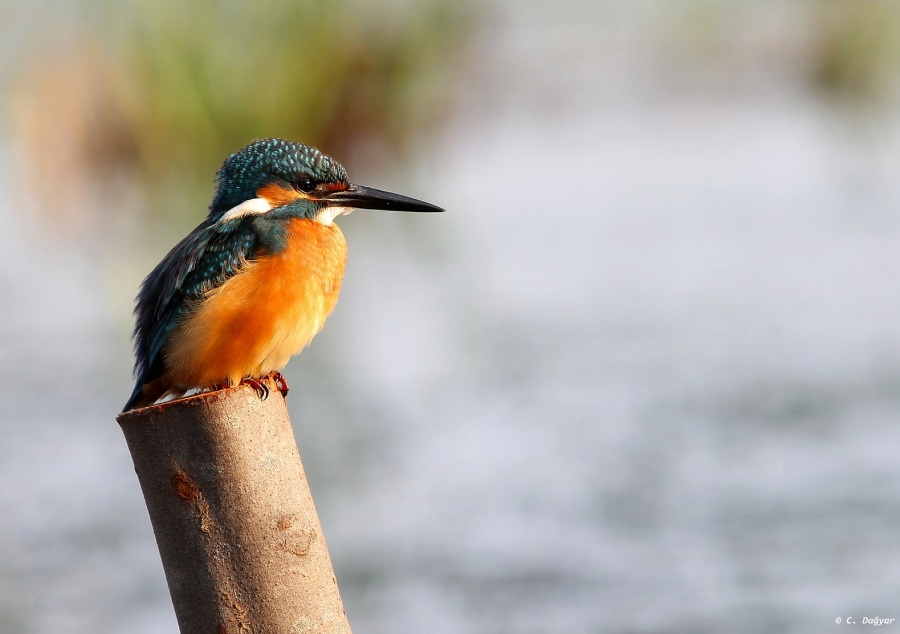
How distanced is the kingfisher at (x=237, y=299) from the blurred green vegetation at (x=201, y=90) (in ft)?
17.2

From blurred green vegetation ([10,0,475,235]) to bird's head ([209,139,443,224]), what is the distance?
5.03 meters

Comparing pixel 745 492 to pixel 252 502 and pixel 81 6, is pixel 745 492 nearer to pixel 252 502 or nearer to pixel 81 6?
pixel 252 502

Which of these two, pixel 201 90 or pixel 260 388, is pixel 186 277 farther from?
pixel 201 90

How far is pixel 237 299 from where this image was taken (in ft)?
9.90

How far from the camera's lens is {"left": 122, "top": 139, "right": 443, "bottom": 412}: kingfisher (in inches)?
118

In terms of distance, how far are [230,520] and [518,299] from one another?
19.5ft

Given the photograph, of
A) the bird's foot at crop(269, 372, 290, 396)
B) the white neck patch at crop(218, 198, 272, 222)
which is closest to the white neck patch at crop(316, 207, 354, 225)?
the white neck patch at crop(218, 198, 272, 222)

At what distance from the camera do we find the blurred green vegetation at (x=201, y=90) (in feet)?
27.5

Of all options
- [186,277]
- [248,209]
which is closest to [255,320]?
[186,277]

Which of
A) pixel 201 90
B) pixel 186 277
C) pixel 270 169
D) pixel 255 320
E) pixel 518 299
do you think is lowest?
pixel 255 320

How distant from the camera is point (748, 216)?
9.33 meters

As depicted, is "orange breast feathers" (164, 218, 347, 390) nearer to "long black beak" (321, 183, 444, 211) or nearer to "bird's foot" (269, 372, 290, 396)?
"bird's foot" (269, 372, 290, 396)

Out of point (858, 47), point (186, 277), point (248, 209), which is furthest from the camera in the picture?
point (858, 47)

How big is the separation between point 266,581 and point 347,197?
149 cm
